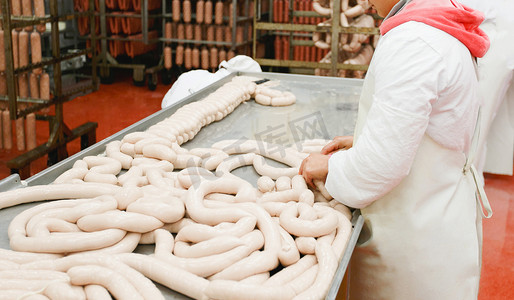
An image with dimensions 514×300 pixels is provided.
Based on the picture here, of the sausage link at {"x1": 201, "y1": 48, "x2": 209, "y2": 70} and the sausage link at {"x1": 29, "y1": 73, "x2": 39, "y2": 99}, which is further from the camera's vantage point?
the sausage link at {"x1": 201, "y1": 48, "x2": 209, "y2": 70}

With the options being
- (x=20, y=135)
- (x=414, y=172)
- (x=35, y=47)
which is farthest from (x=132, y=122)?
(x=414, y=172)

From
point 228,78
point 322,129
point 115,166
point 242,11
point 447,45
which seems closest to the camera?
point 447,45

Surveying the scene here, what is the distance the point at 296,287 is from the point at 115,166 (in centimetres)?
108

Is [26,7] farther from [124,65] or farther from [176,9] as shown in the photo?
[124,65]

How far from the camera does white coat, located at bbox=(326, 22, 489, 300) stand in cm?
154

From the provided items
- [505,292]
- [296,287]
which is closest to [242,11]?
[505,292]

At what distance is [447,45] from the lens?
1.56 meters

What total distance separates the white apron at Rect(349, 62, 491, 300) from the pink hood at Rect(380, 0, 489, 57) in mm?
232

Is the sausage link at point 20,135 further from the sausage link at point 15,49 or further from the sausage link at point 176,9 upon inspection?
the sausage link at point 176,9

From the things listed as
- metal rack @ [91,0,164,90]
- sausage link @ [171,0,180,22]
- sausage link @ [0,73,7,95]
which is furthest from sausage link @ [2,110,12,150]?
sausage link @ [171,0,180,22]

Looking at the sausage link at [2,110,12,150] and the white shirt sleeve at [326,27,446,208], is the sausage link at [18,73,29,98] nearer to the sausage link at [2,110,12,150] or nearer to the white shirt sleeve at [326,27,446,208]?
the sausage link at [2,110,12,150]

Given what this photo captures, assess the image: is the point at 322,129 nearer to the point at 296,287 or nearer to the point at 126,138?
the point at 126,138

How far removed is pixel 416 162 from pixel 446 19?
46 cm

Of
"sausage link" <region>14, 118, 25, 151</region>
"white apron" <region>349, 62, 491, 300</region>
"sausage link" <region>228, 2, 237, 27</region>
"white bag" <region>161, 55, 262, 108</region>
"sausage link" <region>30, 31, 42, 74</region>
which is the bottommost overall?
"sausage link" <region>14, 118, 25, 151</region>
